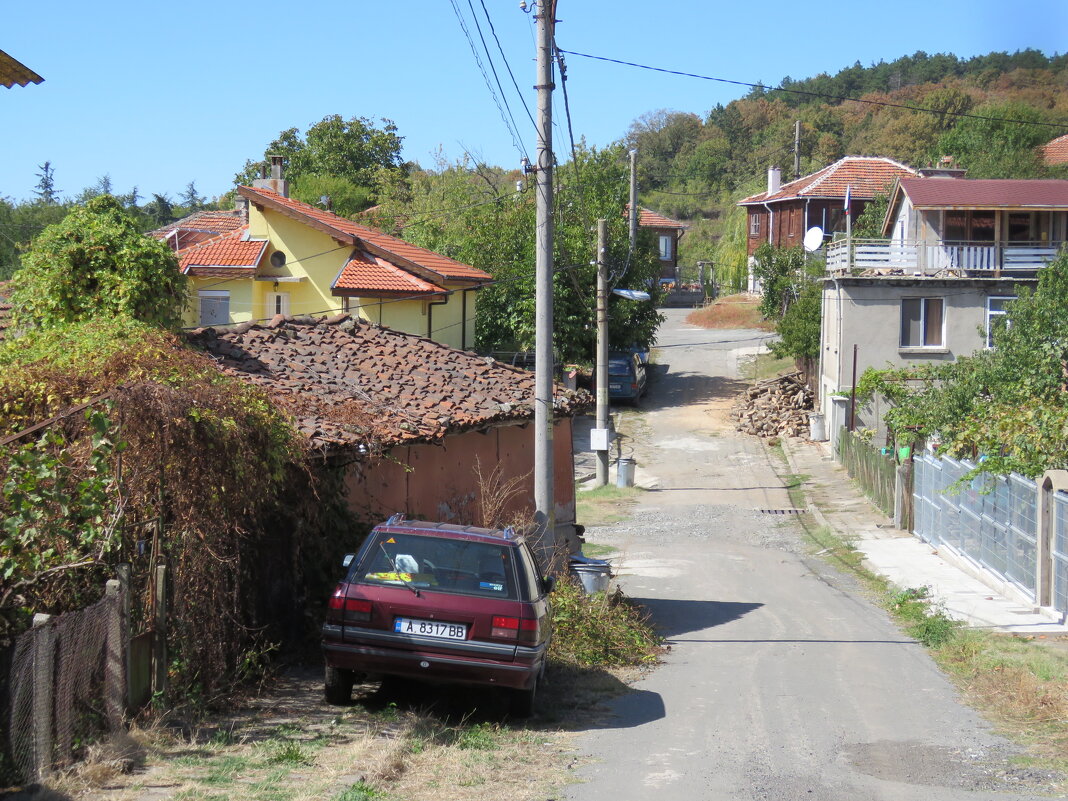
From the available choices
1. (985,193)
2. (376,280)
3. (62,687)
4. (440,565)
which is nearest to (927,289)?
(985,193)

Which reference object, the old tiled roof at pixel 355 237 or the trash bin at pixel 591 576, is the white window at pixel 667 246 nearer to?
the old tiled roof at pixel 355 237

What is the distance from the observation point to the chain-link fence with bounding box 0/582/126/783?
576 centimetres

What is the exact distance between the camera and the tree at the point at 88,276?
38.8 ft

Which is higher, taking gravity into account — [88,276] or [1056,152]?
[1056,152]

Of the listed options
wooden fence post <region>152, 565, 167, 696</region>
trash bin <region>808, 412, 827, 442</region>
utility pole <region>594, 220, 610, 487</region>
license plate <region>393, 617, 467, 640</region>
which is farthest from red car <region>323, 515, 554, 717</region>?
trash bin <region>808, 412, 827, 442</region>

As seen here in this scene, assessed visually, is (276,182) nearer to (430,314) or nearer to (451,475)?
(430,314)

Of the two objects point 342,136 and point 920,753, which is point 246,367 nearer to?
point 920,753

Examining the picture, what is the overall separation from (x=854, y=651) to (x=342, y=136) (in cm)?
5883

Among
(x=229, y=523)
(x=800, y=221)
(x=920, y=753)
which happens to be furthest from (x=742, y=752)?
(x=800, y=221)

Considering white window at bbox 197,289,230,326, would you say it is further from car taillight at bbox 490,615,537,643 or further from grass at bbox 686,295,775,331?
grass at bbox 686,295,775,331

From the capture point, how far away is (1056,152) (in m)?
55.3

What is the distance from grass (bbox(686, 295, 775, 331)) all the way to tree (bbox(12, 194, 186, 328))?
142 feet

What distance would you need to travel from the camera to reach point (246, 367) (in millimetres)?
13000

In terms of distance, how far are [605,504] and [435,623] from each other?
1934cm
